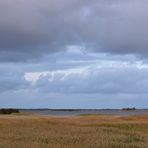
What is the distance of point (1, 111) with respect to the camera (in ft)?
363

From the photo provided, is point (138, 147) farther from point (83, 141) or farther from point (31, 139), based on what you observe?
point (31, 139)

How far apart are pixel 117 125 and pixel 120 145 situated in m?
26.5

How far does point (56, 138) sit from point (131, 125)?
2383 centimetres

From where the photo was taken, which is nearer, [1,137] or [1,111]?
[1,137]

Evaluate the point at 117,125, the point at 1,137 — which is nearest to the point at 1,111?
the point at 117,125

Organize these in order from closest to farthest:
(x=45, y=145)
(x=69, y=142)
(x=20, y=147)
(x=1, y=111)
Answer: (x=20, y=147) < (x=45, y=145) < (x=69, y=142) < (x=1, y=111)

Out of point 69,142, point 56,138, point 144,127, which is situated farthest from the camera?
point 144,127

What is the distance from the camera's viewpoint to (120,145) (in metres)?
26.7

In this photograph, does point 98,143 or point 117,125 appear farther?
point 117,125

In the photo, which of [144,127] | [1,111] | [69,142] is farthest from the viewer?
[1,111]

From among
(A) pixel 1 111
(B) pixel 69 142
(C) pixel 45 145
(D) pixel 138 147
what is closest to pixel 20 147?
(C) pixel 45 145

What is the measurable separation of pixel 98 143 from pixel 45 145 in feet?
10.7

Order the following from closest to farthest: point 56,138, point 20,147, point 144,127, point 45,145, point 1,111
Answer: point 20,147 → point 45,145 → point 56,138 → point 144,127 → point 1,111

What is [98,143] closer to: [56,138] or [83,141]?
[83,141]
